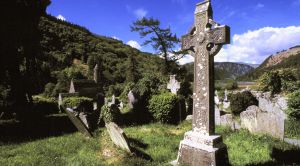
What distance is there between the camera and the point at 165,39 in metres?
31.0

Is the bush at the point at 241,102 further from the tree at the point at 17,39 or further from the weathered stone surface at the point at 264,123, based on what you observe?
the tree at the point at 17,39

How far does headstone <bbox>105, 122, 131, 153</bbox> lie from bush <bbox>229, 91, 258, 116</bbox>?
13.8 m

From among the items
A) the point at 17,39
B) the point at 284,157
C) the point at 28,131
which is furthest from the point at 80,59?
the point at 284,157

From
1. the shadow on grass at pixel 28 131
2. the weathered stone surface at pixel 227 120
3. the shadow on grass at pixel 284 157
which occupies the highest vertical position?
the weathered stone surface at pixel 227 120

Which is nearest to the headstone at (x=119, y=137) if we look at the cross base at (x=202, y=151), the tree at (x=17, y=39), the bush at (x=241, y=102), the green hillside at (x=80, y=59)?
the cross base at (x=202, y=151)

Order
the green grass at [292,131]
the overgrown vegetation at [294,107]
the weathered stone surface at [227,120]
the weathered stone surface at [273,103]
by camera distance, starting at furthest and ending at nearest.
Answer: the weathered stone surface at [273,103], the overgrown vegetation at [294,107], the weathered stone surface at [227,120], the green grass at [292,131]

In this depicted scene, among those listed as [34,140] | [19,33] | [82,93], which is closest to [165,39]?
[82,93]

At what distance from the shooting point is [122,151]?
24.6ft

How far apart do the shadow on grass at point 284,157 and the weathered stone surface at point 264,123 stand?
2.18m

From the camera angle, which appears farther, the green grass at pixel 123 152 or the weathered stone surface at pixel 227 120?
the weathered stone surface at pixel 227 120

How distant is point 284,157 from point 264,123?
3327mm

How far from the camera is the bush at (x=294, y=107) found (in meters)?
14.3

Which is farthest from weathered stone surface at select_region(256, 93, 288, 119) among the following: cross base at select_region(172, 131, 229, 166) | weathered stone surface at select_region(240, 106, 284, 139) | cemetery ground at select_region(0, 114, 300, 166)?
cross base at select_region(172, 131, 229, 166)

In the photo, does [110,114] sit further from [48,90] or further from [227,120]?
[48,90]
